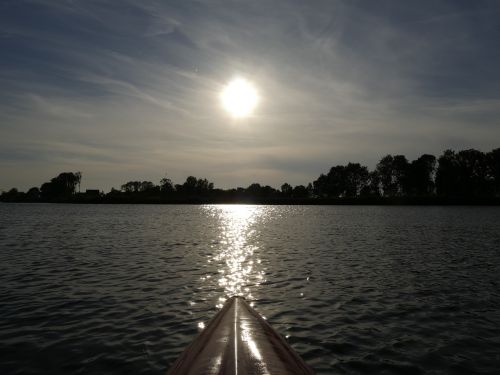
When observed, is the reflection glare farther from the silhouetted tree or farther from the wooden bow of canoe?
the silhouetted tree

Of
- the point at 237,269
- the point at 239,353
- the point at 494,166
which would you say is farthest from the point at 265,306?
the point at 494,166

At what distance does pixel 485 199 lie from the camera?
178 metres

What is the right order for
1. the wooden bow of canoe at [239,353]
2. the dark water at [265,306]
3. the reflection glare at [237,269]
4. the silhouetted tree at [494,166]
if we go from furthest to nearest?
the silhouetted tree at [494,166]
the reflection glare at [237,269]
the dark water at [265,306]
the wooden bow of canoe at [239,353]

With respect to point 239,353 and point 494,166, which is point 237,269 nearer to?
point 239,353

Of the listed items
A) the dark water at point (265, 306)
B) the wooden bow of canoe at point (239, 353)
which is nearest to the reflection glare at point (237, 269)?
the dark water at point (265, 306)

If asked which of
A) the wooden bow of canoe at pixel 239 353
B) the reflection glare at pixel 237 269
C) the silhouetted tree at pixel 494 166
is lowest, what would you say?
the reflection glare at pixel 237 269

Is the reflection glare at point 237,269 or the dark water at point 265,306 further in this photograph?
the reflection glare at point 237,269

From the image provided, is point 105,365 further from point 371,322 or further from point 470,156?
point 470,156

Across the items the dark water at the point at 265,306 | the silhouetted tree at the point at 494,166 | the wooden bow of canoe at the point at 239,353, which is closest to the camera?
the wooden bow of canoe at the point at 239,353

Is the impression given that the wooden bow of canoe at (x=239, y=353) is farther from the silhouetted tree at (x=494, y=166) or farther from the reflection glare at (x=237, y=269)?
the silhouetted tree at (x=494, y=166)

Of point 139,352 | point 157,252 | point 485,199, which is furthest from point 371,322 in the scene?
point 485,199

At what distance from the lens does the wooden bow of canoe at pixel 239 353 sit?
7.51 meters

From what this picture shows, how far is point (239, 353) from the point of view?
8125 millimetres

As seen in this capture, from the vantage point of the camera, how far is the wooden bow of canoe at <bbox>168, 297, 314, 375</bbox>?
7.51m
